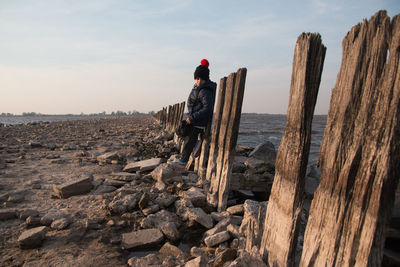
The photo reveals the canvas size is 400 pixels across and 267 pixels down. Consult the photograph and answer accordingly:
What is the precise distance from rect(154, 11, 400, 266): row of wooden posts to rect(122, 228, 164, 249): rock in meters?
1.15

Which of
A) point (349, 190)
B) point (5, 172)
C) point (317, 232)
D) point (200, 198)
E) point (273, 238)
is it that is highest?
point (349, 190)

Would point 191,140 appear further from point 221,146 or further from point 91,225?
point 91,225

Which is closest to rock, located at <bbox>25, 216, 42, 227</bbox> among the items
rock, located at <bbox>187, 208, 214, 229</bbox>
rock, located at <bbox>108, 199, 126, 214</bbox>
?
rock, located at <bbox>108, 199, 126, 214</bbox>

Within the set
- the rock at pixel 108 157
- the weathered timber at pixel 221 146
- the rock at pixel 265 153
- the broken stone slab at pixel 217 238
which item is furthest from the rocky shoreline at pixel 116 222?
the rock at pixel 265 153

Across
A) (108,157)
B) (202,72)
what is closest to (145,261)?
(202,72)

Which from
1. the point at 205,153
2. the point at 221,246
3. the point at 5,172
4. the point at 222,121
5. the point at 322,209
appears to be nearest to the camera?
the point at 322,209

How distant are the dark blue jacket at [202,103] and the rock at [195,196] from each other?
70.5 inches

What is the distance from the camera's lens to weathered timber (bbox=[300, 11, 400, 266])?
1.23 m

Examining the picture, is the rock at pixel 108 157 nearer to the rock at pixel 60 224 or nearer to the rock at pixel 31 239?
the rock at pixel 60 224

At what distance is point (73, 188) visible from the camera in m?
3.78

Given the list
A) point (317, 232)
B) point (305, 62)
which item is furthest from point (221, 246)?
point (305, 62)

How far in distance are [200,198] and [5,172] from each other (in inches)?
165

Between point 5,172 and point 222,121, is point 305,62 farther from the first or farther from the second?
point 5,172

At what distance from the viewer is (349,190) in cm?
142
